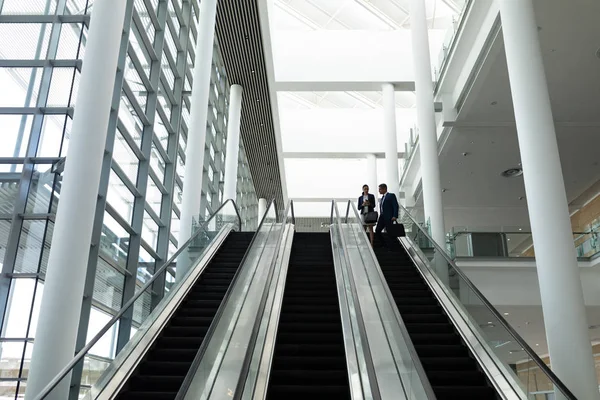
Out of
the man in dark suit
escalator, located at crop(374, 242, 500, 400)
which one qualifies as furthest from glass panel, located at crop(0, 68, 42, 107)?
the man in dark suit

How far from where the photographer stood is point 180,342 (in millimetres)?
7234

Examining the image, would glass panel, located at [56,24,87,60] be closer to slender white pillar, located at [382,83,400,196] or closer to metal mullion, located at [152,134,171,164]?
metal mullion, located at [152,134,171,164]

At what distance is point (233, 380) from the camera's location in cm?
541

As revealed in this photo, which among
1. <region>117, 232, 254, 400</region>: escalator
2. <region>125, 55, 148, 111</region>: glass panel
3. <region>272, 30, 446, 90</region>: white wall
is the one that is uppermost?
<region>272, 30, 446, 90</region>: white wall

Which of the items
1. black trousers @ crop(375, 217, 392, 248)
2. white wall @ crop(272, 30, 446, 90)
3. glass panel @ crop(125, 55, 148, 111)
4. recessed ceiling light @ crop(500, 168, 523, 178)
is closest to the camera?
glass panel @ crop(125, 55, 148, 111)

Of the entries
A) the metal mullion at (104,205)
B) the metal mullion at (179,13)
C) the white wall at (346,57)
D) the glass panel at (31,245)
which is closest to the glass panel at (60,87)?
the metal mullion at (104,205)

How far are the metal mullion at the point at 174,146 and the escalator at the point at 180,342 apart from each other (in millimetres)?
3085

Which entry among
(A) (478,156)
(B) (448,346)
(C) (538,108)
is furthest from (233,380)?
(A) (478,156)

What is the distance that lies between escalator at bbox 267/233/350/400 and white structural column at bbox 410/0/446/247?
2.93 m

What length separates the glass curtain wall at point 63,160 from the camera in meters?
7.76

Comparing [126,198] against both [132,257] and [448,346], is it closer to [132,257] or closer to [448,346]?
[132,257]

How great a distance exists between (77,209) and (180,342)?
81.6 inches

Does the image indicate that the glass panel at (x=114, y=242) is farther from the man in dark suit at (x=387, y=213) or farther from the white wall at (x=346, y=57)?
the white wall at (x=346, y=57)

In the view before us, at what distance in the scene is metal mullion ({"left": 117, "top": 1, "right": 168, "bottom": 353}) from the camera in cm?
1035
